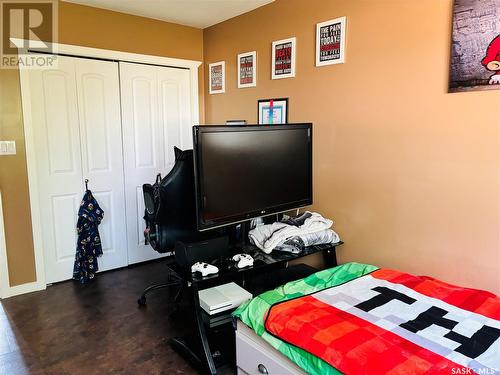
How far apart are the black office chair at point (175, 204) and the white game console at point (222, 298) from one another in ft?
1.17

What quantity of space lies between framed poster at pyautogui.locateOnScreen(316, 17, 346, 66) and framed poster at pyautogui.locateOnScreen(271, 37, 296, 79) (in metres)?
0.26

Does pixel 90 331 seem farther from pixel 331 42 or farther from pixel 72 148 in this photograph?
pixel 331 42

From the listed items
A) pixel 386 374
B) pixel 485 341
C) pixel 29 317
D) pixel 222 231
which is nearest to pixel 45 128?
pixel 29 317

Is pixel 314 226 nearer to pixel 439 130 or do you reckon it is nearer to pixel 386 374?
pixel 439 130

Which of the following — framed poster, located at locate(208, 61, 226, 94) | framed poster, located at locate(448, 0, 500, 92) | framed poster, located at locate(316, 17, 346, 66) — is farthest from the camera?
framed poster, located at locate(208, 61, 226, 94)

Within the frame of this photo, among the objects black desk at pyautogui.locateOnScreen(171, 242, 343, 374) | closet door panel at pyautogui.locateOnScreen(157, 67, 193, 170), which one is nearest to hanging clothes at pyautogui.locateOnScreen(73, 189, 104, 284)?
closet door panel at pyautogui.locateOnScreen(157, 67, 193, 170)

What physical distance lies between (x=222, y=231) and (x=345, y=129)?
1.15 metres

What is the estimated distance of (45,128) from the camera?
317cm

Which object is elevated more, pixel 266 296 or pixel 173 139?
pixel 173 139

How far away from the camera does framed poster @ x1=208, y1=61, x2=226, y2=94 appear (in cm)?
378

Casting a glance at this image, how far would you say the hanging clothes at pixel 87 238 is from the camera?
3.34m

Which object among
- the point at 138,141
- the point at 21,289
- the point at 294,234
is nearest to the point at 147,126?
the point at 138,141

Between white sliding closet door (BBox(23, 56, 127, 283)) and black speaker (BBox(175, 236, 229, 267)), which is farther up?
white sliding closet door (BBox(23, 56, 127, 283))

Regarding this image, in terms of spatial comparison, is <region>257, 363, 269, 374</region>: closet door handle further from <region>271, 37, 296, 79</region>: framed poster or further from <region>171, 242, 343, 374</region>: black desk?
<region>271, 37, 296, 79</region>: framed poster
